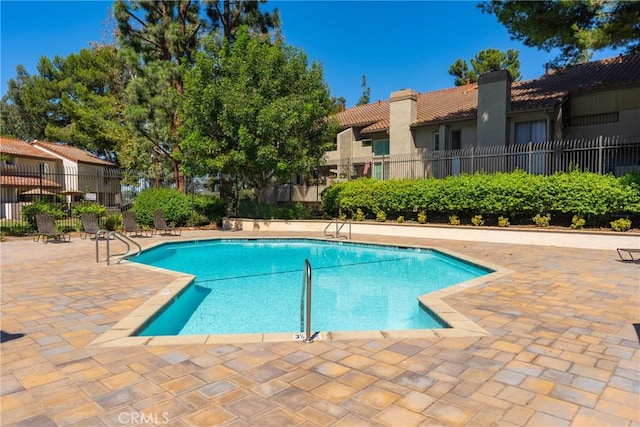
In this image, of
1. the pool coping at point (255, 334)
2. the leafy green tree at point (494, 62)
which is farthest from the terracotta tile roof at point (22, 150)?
the leafy green tree at point (494, 62)

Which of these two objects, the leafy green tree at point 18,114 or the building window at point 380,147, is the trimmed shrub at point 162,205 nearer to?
the building window at point 380,147

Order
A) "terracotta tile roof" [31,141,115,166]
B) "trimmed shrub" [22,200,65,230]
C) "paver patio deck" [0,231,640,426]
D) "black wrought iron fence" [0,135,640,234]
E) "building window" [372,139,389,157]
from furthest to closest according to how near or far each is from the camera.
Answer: "terracotta tile roof" [31,141,115,166] < "building window" [372,139,389,157] < "trimmed shrub" [22,200,65,230] < "black wrought iron fence" [0,135,640,234] < "paver patio deck" [0,231,640,426]

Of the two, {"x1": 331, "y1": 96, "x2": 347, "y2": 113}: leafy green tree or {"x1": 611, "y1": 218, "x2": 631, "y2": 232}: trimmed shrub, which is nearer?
{"x1": 611, "y1": 218, "x2": 631, "y2": 232}: trimmed shrub

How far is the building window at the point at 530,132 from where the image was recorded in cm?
1775

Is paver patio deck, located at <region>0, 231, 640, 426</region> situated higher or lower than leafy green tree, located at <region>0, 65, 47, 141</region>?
lower

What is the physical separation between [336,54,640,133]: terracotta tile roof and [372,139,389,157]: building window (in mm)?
879

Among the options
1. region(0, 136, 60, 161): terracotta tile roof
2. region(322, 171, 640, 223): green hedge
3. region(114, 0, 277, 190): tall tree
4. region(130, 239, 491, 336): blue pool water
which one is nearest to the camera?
region(130, 239, 491, 336): blue pool water

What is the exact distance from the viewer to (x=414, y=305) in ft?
22.2

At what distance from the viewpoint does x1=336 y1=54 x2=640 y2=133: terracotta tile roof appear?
1781 cm

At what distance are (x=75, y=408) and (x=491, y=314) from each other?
186 inches

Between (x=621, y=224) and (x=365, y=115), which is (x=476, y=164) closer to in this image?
(x=621, y=224)

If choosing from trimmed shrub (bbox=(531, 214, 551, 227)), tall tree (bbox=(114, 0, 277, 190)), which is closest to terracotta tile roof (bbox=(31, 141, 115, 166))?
tall tree (bbox=(114, 0, 277, 190))

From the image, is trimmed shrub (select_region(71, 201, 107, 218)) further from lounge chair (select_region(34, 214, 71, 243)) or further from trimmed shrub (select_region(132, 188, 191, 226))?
lounge chair (select_region(34, 214, 71, 243))

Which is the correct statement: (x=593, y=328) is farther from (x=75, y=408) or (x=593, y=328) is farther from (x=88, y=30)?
(x=88, y=30)
